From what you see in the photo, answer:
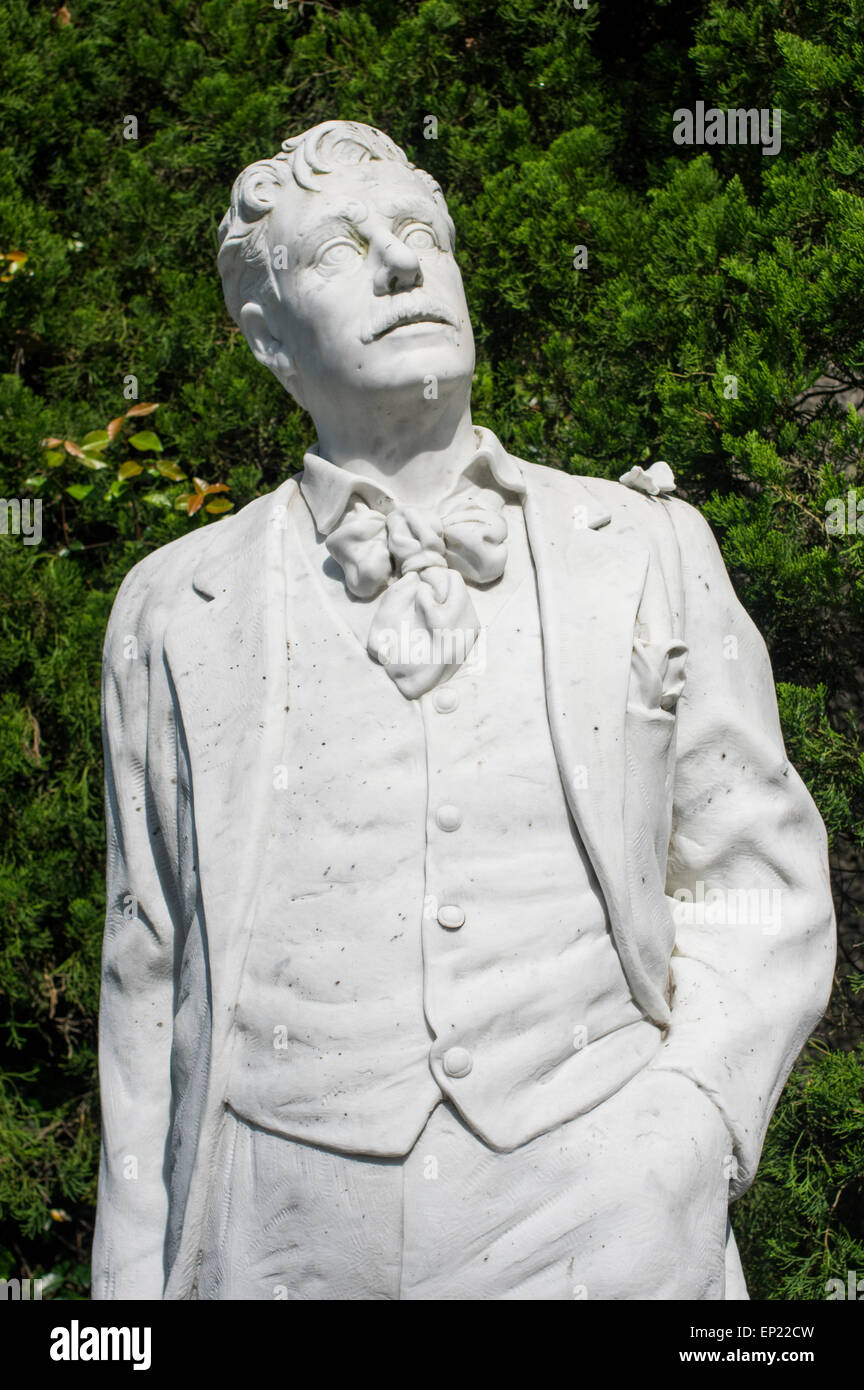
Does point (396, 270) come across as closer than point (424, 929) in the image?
No

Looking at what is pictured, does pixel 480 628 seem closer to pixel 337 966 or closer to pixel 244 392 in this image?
pixel 337 966

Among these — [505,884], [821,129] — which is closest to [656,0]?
[821,129]

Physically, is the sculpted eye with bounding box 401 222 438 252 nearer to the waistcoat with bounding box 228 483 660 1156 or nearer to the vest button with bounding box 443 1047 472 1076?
the waistcoat with bounding box 228 483 660 1156

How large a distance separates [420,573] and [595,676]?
1.10 ft

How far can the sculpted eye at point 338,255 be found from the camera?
3.01 m

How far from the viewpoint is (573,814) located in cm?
283

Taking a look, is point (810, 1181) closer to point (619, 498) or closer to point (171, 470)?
point (619, 498)

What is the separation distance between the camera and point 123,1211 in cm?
309

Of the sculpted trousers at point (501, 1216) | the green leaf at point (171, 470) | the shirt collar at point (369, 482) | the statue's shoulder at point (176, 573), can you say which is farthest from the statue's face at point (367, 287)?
the green leaf at point (171, 470)

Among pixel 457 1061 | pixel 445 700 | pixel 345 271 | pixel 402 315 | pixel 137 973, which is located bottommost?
pixel 457 1061

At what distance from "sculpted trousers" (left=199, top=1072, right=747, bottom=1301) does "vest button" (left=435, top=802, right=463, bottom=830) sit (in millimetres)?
412

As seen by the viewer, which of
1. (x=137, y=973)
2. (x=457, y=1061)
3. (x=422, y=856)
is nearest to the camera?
(x=457, y=1061)

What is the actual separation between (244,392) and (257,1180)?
2.81 m

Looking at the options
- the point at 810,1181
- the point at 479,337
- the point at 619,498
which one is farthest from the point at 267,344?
the point at 810,1181
